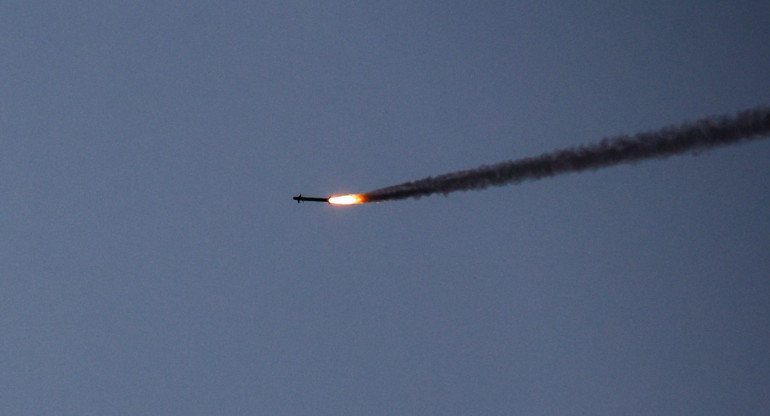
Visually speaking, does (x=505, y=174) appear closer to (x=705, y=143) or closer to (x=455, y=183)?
(x=455, y=183)

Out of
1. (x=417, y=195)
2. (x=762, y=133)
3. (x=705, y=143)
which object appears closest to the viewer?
(x=762, y=133)

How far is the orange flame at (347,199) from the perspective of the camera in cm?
4025

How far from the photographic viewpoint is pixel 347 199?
134ft

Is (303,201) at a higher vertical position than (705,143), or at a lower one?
higher

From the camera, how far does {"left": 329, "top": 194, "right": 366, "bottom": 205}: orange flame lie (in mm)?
40250

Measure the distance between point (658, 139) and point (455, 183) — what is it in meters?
10.0

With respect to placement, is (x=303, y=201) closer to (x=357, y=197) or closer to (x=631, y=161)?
(x=357, y=197)

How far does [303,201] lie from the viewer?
146ft

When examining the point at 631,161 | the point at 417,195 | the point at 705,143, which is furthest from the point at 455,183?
the point at 705,143

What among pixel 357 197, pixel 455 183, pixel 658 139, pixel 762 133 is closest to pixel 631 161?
pixel 658 139

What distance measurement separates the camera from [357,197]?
40531mm

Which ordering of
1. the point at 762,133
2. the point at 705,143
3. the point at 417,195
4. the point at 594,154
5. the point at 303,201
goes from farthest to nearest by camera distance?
the point at 303,201 → the point at 417,195 → the point at 594,154 → the point at 705,143 → the point at 762,133

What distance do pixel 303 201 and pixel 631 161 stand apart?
62.4ft

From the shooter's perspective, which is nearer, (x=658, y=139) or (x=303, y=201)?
(x=658, y=139)
